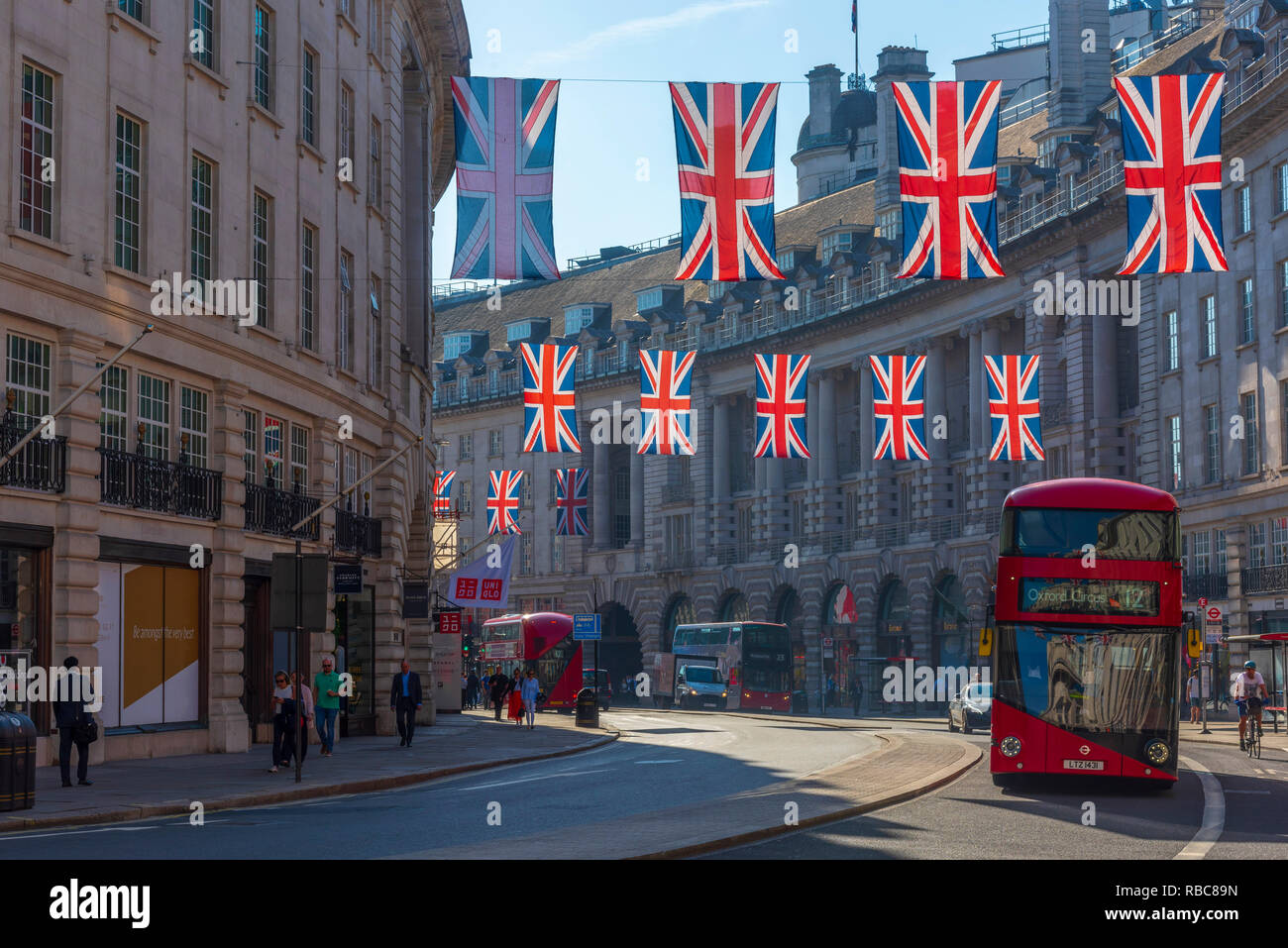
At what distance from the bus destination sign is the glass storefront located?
20.8 metres

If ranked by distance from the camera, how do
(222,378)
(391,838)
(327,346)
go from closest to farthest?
1. (391,838)
2. (222,378)
3. (327,346)

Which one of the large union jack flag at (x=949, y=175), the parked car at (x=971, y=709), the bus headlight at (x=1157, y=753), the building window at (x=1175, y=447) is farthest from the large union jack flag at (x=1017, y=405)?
the bus headlight at (x=1157, y=753)

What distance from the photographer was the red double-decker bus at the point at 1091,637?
24297mm

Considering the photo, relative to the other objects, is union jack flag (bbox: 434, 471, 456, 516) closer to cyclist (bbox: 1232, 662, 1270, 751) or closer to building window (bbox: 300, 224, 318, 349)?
building window (bbox: 300, 224, 318, 349)

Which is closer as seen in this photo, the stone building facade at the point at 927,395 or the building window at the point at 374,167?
the building window at the point at 374,167

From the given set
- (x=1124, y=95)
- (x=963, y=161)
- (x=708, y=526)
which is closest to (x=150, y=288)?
(x=963, y=161)

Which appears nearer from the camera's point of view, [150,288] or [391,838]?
[391,838]

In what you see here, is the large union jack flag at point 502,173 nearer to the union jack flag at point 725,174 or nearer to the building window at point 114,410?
the union jack flag at point 725,174

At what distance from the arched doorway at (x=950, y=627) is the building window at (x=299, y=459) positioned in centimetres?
4679

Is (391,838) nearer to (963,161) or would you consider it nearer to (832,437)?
(963,161)

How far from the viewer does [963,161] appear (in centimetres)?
3097

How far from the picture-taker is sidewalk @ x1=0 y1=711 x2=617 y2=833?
21281 mm

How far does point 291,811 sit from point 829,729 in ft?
109

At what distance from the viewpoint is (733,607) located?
10244 cm
